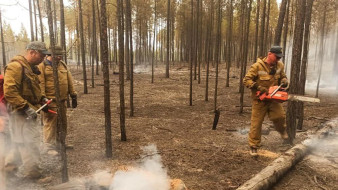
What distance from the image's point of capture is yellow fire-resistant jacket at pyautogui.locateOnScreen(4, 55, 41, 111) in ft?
11.7

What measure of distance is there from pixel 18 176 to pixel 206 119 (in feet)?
20.2

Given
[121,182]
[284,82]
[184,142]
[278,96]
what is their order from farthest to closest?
[184,142]
[284,82]
[278,96]
[121,182]

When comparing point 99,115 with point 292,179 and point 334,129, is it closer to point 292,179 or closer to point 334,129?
point 292,179

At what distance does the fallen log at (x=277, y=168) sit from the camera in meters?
3.48

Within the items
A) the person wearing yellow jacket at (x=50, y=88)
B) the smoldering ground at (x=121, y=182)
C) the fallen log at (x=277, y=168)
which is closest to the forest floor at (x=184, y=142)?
the fallen log at (x=277, y=168)

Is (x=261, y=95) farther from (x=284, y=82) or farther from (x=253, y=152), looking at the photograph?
(x=253, y=152)

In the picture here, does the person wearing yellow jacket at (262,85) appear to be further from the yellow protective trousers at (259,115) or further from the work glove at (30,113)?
the work glove at (30,113)

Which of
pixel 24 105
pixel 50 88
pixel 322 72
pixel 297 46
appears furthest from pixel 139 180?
pixel 322 72

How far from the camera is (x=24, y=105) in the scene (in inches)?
143

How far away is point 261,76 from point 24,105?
4.56 metres

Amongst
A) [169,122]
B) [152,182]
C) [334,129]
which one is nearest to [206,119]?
[169,122]

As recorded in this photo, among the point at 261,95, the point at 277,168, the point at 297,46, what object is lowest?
the point at 277,168

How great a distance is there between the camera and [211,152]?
5484 millimetres

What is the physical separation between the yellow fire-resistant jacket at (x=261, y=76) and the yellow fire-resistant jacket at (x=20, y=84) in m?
4.12
